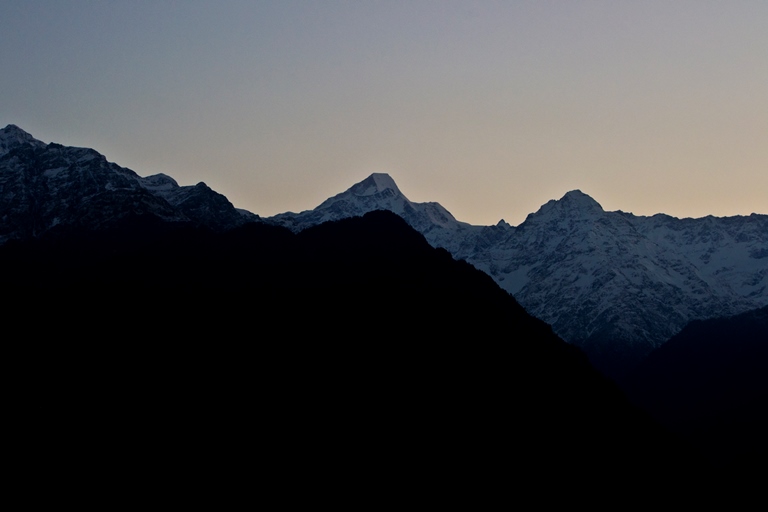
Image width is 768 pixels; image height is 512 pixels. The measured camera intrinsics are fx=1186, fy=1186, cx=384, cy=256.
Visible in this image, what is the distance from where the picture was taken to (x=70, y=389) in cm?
17938

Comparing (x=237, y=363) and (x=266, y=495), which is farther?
(x=237, y=363)

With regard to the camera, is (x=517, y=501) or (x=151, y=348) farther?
(x=151, y=348)

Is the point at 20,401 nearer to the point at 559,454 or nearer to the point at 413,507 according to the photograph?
the point at 413,507

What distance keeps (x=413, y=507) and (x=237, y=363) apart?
4579 cm

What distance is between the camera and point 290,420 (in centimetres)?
18350

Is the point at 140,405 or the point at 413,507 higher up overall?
the point at 140,405

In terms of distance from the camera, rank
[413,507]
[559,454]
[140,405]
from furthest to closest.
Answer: [559,454] < [140,405] < [413,507]

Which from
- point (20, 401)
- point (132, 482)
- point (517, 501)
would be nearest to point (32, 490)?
point (132, 482)

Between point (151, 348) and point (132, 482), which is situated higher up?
point (151, 348)

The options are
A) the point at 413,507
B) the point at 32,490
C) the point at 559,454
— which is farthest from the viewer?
the point at 559,454

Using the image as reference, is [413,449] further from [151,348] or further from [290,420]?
[151,348]

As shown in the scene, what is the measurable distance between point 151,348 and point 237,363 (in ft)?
48.0

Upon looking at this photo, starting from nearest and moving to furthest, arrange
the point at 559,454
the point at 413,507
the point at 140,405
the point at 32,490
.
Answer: the point at 32,490
the point at 413,507
the point at 140,405
the point at 559,454

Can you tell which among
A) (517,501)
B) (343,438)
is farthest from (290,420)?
(517,501)
